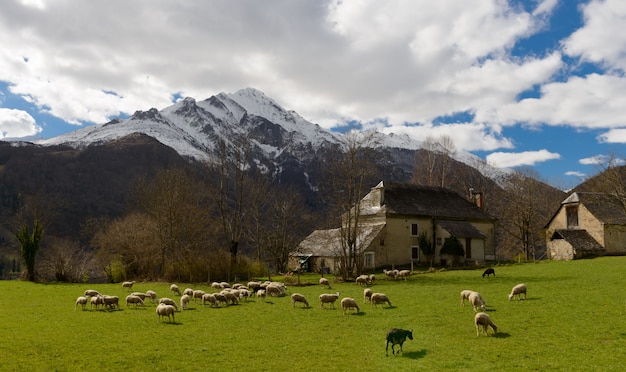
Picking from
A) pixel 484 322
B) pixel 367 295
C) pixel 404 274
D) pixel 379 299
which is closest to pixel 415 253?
pixel 404 274

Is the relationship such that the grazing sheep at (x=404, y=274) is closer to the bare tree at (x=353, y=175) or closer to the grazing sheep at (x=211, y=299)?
the bare tree at (x=353, y=175)

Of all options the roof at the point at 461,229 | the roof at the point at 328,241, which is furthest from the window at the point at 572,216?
the roof at the point at 328,241

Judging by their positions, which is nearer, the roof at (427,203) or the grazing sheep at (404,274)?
the grazing sheep at (404,274)

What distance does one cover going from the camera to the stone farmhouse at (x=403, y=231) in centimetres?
5278

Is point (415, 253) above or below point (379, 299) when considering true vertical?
above

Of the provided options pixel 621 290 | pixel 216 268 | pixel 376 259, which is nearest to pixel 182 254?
pixel 216 268

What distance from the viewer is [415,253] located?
5525cm

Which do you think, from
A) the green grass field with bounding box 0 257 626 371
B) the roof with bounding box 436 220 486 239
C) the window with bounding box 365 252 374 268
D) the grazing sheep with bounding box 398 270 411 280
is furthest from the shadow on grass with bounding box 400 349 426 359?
the roof with bounding box 436 220 486 239

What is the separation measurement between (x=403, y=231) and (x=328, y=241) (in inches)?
371

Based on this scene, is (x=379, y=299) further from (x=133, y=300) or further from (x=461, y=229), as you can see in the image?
(x=461, y=229)

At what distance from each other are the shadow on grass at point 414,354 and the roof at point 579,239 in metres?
45.9

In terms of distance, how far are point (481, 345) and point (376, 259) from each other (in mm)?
37193

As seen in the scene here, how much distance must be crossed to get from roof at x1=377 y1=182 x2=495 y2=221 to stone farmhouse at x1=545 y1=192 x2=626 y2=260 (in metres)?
9.14

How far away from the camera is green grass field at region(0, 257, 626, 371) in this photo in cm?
1320
